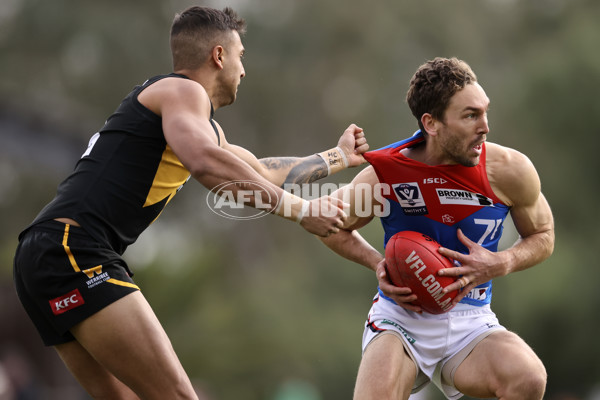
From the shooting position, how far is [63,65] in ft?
94.7

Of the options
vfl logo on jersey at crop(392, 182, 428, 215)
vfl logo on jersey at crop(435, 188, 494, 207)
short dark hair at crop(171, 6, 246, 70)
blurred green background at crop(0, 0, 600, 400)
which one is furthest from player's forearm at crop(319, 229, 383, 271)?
blurred green background at crop(0, 0, 600, 400)

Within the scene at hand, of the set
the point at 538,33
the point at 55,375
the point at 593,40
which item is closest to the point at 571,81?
the point at 593,40

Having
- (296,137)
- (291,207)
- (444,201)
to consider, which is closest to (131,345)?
(291,207)

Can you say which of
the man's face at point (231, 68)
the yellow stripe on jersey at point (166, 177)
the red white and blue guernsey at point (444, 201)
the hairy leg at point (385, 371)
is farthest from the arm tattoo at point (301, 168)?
the hairy leg at point (385, 371)

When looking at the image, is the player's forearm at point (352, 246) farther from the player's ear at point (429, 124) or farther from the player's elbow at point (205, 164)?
the player's elbow at point (205, 164)

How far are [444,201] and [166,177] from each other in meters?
2.10

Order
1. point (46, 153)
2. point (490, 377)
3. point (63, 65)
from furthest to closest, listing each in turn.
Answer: point (63, 65)
point (46, 153)
point (490, 377)

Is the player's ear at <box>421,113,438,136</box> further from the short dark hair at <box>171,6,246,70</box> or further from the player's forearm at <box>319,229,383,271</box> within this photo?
the short dark hair at <box>171,6,246,70</box>

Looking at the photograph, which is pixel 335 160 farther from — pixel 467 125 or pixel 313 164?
pixel 467 125

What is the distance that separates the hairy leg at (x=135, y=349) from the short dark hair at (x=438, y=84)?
105 inches

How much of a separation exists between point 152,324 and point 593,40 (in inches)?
889

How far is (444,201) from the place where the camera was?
→ 6289mm

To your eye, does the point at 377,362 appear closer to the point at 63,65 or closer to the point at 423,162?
the point at 423,162

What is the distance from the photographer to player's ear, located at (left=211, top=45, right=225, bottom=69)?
5.90 metres
